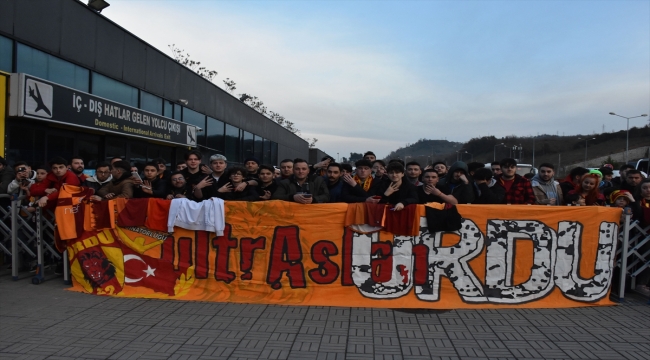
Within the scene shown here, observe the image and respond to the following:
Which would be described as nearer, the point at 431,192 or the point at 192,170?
the point at 431,192

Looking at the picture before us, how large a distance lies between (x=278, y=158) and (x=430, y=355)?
135ft

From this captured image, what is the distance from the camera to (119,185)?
22.3 feet

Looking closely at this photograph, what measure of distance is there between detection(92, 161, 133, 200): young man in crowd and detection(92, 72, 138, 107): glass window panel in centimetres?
853

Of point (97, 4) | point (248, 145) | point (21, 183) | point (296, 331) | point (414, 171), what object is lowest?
point (296, 331)

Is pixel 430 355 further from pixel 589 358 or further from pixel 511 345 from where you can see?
pixel 589 358

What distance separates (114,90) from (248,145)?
59.1ft

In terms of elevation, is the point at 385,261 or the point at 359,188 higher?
the point at 359,188

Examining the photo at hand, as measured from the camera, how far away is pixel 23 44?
423 inches

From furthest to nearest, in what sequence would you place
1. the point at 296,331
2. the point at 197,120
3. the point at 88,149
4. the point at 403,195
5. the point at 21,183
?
the point at 197,120, the point at 88,149, the point at 21,183, the point at 403,195, the point at 296,331

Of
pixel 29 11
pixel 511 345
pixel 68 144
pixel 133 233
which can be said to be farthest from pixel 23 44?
pixel 511 345

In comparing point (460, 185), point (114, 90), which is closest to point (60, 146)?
point (114, 90)

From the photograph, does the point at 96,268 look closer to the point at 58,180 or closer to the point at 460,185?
the point at 58,180

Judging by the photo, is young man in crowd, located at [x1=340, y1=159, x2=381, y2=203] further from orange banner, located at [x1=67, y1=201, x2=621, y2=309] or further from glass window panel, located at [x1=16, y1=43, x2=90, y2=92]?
glass window panel, located at [x1=16, y1=43, x2=90, y2=92]

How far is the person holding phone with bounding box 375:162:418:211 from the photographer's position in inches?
234
